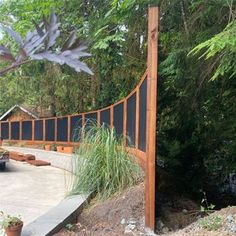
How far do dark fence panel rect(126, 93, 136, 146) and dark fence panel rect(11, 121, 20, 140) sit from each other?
13944mm

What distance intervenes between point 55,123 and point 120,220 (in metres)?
12.4

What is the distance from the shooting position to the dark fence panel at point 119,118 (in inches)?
384

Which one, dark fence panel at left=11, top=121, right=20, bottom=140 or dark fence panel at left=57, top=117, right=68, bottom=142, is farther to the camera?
dark fence panel at left=11, top=121, right=20, bottom=140

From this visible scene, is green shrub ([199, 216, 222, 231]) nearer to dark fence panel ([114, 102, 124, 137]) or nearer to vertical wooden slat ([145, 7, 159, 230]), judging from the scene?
vertical wooden slat ([145, 7, 159, 230])

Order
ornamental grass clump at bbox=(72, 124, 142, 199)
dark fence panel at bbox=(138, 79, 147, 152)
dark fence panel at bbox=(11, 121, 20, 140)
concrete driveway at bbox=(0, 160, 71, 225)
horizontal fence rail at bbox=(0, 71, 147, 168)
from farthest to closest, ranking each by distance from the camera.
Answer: dark fence panel at bbox=(11, 121, 20, 140)
concrete driveway at bbox=(0, 160, 71, 225)
horizontal fence rail at bbox=(0, 71, 147, 168)
ornamental grass clump at bbox=(72, 124, 142, 199)
dark fence panel at bbox=(138, 79, 147, 152)

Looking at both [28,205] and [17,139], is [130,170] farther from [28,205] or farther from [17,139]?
[17,139]

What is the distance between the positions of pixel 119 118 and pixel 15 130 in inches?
524

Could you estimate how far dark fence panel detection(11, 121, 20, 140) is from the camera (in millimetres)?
22281

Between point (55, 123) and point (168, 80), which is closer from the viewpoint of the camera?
point (168, 80)

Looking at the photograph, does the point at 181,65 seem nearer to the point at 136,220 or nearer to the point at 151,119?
the point at 151,119

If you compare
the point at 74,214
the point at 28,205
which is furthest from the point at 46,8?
the point at 74,214

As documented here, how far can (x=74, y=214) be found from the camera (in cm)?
657

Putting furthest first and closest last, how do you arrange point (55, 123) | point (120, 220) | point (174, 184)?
1. point (55, 123)
2. point (174, 184)
3. point (120, 220)

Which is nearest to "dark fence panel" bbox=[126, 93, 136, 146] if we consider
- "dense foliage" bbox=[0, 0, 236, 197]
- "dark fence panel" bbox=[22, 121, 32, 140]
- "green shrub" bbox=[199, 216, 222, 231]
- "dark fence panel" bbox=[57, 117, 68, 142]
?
"dense foliage" bbox=[0, 0, 236, 197]
